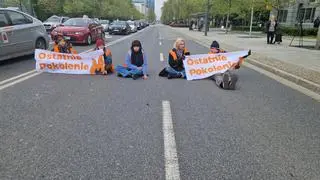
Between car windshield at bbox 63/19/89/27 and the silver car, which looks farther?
Answer: car windshield at bbox 63/19/89/27

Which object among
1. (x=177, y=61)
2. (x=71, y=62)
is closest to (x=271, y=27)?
(x=177, y=61)

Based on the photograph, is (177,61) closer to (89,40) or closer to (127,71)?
(127,71)

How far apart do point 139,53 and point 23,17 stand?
495 cm

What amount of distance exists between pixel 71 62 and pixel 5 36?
2.41 meters

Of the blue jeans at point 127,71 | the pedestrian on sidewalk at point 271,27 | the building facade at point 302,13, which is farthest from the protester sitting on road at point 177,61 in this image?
the building facade at point 302,13

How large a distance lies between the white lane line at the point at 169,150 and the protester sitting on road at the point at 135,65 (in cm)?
309

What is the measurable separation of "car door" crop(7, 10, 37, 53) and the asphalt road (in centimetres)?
333

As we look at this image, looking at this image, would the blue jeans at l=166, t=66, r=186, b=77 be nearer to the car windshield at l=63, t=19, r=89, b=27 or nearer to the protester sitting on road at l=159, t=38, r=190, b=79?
the protester sitting on road at l=159, t=38, r=190, b=79

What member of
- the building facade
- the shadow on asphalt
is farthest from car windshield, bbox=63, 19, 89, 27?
the building facade

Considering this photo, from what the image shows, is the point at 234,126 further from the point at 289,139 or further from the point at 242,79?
the point at 242,79

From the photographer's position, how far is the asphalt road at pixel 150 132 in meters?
3.10

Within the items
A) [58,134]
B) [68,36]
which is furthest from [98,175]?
[68,36]

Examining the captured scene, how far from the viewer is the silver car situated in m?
8.85

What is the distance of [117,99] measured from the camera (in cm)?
574
